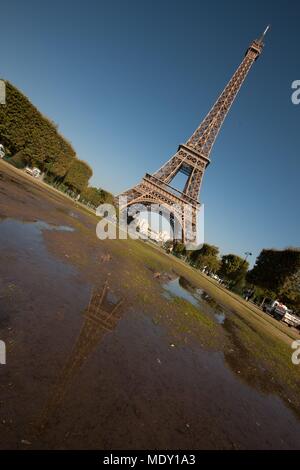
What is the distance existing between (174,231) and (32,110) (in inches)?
1090

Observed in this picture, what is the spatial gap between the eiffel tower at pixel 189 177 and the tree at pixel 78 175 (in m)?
11.0

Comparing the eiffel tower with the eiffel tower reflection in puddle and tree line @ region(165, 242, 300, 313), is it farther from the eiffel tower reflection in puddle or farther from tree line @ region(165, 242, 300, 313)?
the eiffel tower reflection in puddle

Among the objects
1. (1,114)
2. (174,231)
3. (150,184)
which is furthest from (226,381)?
(174,231)

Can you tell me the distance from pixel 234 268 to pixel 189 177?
62.5ft

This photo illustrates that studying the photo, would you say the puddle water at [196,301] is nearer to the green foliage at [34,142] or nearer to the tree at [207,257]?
the green foliage at [34,142]

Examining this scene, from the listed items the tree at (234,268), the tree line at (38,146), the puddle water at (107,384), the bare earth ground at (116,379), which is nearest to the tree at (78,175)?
the tree line at (38,146)

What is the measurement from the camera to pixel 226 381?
5.06 meters

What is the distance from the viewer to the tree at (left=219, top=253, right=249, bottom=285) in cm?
4903

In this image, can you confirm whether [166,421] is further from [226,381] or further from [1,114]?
[1,114]

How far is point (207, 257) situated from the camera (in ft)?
192

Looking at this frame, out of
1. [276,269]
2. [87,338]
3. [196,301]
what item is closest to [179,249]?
[276,269]

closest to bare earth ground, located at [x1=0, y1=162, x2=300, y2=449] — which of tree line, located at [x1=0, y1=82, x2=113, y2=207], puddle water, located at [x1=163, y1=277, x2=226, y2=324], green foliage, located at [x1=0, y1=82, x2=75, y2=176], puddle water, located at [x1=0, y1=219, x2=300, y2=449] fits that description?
puddle water, located at [x1=0, y1=219, x2=300, y2=449]

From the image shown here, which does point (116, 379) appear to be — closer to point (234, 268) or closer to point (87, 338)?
point (87, 338)
